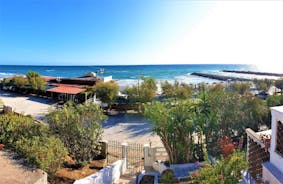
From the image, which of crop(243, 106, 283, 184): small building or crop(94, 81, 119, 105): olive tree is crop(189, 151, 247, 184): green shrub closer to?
crop(243, 106, 283, 184): small building

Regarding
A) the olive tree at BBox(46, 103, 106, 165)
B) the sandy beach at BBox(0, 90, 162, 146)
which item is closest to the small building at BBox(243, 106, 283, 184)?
the olive tree at BBox(46, 103, 106, 165)

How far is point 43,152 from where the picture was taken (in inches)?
237

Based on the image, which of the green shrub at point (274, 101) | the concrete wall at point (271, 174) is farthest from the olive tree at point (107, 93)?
the concrete wall at point (271, 174)

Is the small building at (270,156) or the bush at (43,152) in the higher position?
the small building at (270,156)

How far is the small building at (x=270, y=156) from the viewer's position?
12.7 feet

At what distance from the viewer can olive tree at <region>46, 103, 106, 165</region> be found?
7727 millimetres

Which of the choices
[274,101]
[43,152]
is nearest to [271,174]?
[43,152]

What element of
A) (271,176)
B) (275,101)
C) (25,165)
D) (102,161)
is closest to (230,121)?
(275,101)

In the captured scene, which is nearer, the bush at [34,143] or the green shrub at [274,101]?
the bush at [34,143]

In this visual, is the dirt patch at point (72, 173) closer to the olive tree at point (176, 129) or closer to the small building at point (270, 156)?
the olive tree at point (176, 129)

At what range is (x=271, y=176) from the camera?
12.7 ft

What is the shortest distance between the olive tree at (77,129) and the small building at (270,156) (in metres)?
4.87

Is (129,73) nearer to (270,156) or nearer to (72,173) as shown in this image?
(72,173)

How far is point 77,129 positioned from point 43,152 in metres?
1.76
